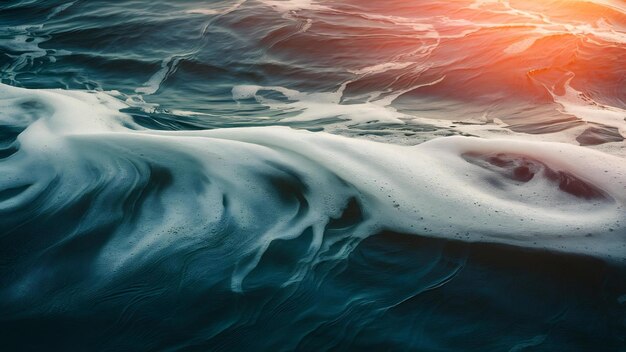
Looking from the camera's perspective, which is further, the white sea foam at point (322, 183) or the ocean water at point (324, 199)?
the white sea foam at point (322, 183)

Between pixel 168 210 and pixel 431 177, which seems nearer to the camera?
pixel 168 210

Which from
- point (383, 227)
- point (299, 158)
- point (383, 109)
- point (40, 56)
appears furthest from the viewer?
point (40, 56)

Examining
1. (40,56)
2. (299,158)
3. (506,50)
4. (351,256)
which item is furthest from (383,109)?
(40,56)

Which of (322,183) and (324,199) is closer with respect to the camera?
(324,199)

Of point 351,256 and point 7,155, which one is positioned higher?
point 7,155

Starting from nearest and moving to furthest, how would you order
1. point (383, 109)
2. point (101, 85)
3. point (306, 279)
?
point (306, 279) < point (383, 109) < point (101, 85)

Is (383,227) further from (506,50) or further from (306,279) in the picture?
(506,50)

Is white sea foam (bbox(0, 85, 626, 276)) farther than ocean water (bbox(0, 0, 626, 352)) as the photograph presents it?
Yes
